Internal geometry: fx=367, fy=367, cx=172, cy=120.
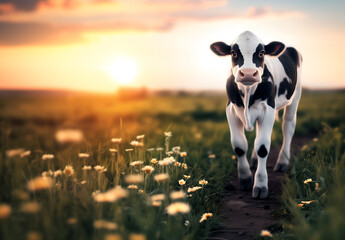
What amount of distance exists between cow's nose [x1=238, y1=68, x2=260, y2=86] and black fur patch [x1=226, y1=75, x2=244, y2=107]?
542 mm

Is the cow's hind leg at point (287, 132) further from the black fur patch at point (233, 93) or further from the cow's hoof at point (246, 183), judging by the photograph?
the black fur patch at point (233, 93)

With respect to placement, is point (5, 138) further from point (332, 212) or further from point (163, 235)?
point (332, 212)

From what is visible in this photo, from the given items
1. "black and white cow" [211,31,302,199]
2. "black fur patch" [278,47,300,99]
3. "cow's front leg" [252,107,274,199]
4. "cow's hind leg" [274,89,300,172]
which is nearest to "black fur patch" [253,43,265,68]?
"black and white cow" [211,31,302,199]

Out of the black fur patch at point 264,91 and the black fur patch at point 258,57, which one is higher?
the black fur patch at point 258,57

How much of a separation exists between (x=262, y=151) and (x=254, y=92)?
2.68ft

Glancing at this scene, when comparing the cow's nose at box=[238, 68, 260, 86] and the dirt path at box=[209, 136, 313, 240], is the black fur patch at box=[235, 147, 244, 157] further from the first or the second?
the cow's nose at box=[238, 68, 260, 86]

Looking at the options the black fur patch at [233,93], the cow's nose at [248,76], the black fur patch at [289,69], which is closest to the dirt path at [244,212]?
the black fur patch at [233,93]

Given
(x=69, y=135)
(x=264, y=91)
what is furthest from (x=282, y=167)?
(x=69, y=135)

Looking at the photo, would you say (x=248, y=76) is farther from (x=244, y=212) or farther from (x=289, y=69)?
(x=289, y=69)

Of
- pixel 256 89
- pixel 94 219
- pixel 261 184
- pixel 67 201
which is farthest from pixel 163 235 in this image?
pixel 256 89

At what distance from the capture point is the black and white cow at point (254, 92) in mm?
4699

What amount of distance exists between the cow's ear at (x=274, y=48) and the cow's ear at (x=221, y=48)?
0.56 metres

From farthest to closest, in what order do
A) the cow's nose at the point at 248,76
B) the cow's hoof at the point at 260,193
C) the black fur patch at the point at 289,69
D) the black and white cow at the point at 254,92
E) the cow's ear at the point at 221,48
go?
the black fur patch at the point at 289,69 → the cow's ear at the point at 221,48 → the cow's hoof at the point at 260,193 → the black and white cow at the point at 254,92 → the cow's nose at the point at 248,76

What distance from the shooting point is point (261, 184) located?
4.92 m
